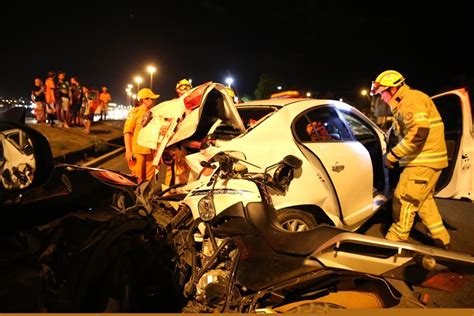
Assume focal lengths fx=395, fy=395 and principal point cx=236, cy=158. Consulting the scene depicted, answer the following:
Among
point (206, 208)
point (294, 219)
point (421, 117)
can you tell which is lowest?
point (294, 219)

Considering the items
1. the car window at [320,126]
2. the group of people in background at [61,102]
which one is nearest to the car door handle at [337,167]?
the car window at [320,126]

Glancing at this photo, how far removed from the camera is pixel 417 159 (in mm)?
4281

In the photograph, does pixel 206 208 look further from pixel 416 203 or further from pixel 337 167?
pixel 416 203

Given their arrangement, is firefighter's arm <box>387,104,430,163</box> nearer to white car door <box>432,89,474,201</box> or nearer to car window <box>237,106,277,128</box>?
white car door <box>432,89,474,201</box>

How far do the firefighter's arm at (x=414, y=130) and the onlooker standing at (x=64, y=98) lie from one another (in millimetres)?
13944

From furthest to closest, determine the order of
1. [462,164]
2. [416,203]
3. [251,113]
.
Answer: [251,113], [462,164], [416,203]

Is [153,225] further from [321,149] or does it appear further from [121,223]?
[321,149]

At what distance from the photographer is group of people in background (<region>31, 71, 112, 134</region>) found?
48.4 feet

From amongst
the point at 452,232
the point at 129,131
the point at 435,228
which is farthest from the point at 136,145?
the point at 452,232

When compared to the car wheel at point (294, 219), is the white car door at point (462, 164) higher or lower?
higher

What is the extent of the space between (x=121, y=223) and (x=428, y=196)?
11.2ft

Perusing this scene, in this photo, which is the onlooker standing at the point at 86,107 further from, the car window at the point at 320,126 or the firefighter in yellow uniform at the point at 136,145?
the car window at the point at 320,126

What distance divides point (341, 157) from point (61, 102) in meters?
14.0

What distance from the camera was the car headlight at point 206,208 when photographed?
10.2ft
